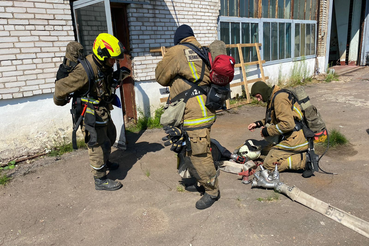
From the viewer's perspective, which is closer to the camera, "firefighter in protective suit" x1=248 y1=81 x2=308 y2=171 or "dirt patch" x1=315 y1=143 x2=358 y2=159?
"firefighter in protective suit" x1=248 y1=81 x2=308 y2=171

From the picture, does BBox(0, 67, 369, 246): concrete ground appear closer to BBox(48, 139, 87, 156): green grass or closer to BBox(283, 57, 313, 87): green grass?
BBox(48, 139, 87, 156): green grass

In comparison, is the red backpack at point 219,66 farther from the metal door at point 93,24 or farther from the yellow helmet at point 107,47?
the metal door at point 93,24

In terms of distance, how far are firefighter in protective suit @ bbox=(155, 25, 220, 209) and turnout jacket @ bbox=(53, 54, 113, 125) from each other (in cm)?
86

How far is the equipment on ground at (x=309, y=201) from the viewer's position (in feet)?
8.24

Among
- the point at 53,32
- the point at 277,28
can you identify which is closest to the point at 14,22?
Result: the point at 53,32

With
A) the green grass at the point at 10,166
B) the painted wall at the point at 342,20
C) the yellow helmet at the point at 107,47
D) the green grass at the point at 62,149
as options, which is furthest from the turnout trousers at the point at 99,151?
the painted wall at the point at 342,20

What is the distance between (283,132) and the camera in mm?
3426

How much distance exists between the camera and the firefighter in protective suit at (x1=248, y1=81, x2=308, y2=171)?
339 cm

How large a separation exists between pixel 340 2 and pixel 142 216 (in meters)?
16.0

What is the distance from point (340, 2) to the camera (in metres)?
14.1

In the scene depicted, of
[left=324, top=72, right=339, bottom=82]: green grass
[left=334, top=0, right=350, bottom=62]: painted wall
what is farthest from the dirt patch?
[left=334, top=0, right=350, bottom=62]: painted wall

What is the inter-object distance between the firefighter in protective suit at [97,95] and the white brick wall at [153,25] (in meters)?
2.53

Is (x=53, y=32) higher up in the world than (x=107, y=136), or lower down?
higher up

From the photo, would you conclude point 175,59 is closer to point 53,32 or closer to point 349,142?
point 53,32
